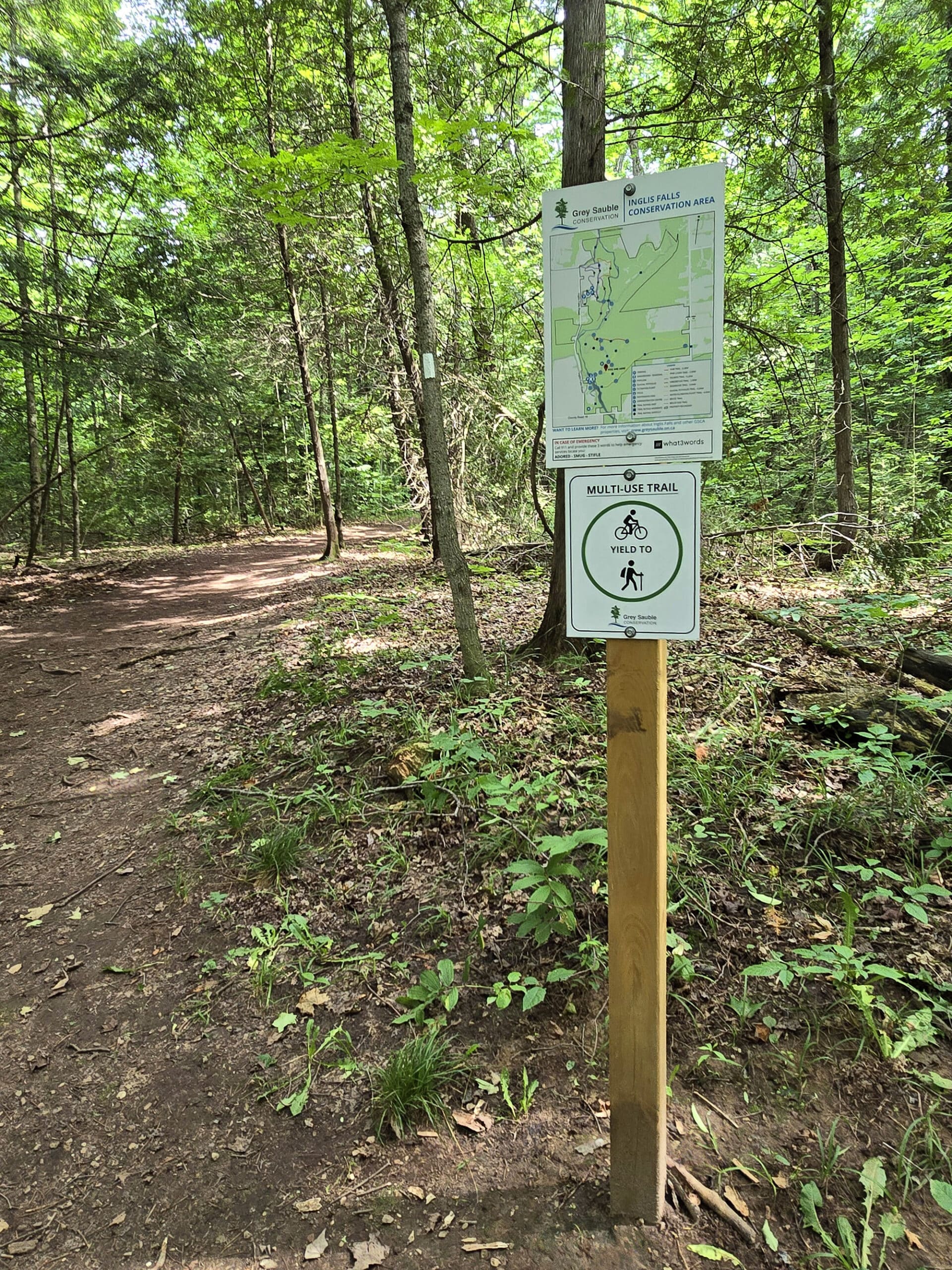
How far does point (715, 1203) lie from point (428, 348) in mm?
4559

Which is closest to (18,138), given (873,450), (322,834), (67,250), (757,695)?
(67,250)

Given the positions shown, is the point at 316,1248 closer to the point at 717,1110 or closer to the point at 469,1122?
the point at 469,1122

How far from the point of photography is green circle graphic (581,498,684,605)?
1705 millimetres

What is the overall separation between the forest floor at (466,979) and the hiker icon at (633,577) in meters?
1.34

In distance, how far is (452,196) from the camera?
5.78 m

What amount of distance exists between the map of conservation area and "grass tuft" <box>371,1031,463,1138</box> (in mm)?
2363

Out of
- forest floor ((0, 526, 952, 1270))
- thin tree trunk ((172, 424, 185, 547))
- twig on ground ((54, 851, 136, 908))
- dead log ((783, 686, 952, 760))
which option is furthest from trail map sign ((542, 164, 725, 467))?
thin tree trunk ((172, 424, 185, 547))

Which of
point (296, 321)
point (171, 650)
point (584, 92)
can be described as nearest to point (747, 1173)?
point (584, 92)

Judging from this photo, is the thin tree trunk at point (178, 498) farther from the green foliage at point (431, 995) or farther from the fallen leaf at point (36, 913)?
the green foliage at point (431, 995)

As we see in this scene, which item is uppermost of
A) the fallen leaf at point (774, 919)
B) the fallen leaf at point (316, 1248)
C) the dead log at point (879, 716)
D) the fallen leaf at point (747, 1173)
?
the dead log at point (879, 716)

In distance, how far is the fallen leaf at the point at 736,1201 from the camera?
6.48ft

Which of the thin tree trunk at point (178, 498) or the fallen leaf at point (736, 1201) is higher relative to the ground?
the thin tree trunk at point (178, 498)

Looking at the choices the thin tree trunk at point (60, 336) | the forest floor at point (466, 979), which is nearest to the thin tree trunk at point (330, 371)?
the thin tree trunk at point (60, 336)

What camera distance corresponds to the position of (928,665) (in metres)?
3.98
